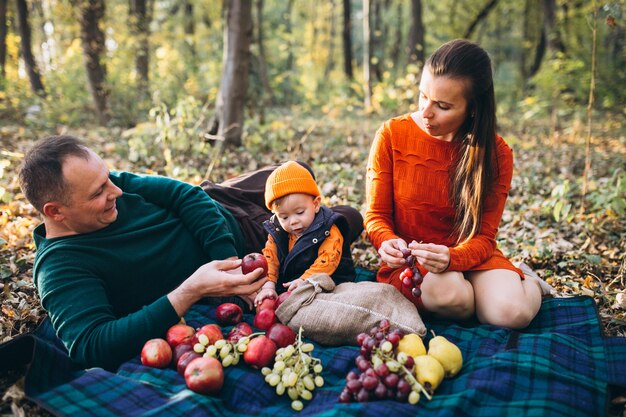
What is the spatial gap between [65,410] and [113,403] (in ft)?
0.69

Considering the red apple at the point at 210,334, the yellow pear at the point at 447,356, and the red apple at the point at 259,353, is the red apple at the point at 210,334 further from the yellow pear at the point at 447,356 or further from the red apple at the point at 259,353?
the yellow pear at the point at 447,356

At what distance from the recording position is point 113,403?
2375 millimetres

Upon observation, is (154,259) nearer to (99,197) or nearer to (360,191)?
(99,197)

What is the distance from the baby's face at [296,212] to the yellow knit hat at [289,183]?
49 mm

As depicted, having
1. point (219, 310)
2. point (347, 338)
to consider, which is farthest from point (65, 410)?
point (347, 338)

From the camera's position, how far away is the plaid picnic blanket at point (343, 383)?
2.30 m

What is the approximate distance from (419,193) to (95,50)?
28.4ft

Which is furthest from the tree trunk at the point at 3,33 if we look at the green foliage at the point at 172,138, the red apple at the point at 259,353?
the red apple at the point at 259,353

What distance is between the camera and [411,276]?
9.97 ft

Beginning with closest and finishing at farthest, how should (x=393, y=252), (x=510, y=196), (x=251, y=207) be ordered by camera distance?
(x=393, y=252) < (x=251, y=207) < (x=510, y=196)

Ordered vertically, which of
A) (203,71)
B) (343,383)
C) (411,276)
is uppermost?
(203,71)

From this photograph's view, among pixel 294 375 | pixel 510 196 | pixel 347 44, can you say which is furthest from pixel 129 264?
pixel 347 44

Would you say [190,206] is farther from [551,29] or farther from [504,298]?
[551,29]

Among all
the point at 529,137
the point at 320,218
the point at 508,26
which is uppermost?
the point at 508,26
